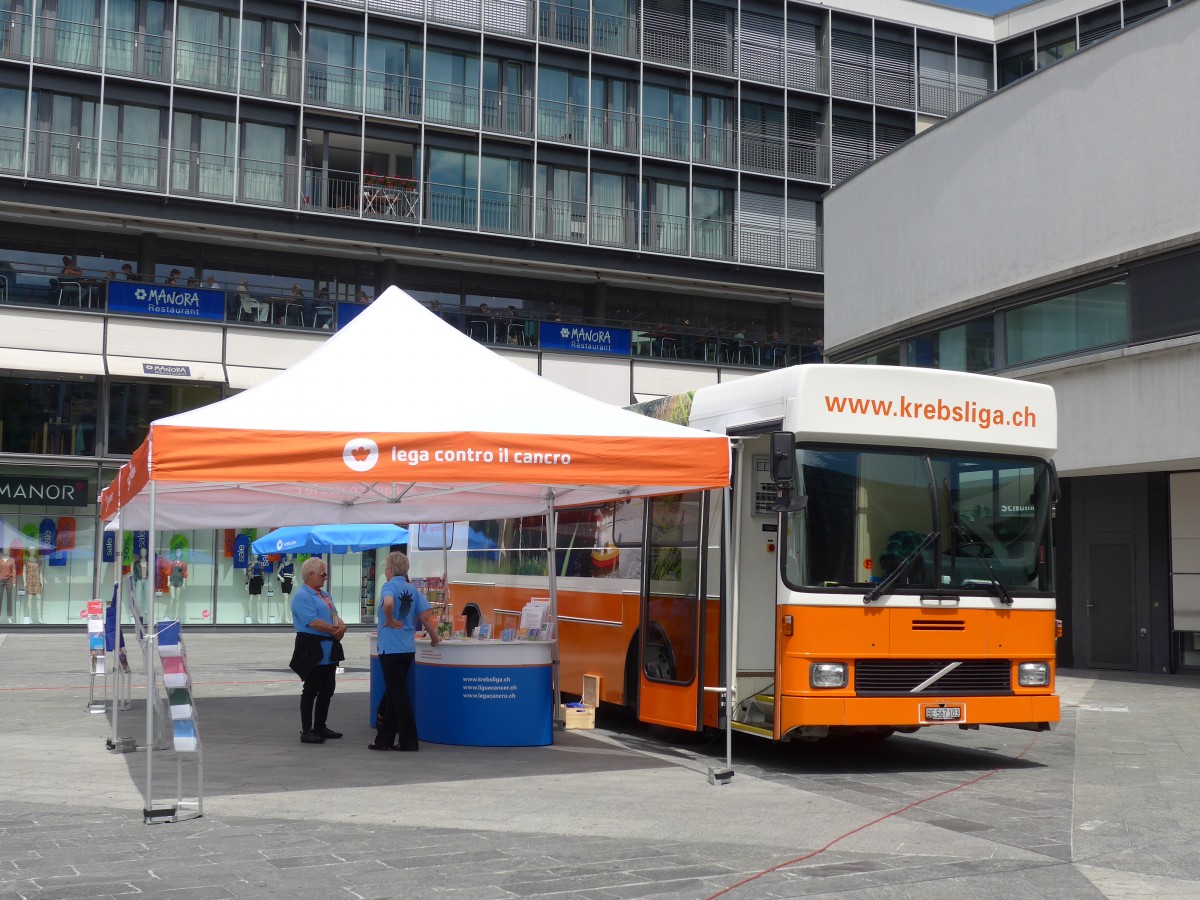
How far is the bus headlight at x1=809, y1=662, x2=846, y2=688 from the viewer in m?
→ 10.8

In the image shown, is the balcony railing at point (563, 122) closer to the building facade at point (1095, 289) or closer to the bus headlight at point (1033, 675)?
the building facade at point (1095, 289)

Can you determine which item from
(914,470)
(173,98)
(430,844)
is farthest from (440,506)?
(173,98)

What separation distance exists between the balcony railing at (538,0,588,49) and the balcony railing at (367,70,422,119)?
13.0ft

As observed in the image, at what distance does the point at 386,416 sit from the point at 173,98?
2634cm

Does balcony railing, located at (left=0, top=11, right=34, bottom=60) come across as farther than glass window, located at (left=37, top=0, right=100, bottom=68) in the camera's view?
No

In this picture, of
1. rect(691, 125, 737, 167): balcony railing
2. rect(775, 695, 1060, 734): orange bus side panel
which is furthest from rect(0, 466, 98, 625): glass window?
rect(775, 695, 1060, 734): orange bus side panel

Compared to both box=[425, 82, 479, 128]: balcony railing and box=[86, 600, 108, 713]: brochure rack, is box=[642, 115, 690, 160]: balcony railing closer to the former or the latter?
box=[425, 82, 479, 128]: balcony railing

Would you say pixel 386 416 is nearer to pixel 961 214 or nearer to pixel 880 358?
pixel 961 214

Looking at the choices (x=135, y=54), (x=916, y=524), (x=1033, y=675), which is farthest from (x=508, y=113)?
(x=1033, y=675)

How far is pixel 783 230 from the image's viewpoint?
40031 millimetres

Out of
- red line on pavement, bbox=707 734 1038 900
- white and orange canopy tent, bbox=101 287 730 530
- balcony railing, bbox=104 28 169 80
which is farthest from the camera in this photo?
balcony railing, bbox=104 28 169 80

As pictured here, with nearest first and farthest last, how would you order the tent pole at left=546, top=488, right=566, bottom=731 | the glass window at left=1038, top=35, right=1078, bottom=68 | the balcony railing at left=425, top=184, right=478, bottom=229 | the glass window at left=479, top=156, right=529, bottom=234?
the tent pole at left=546, top=488, right=566, bottom=731 < the balcony railing at left=425, top=184, right=478, bottom=229 < the glass window at left=479, top=156, right=529, bottom=234 < the glass window at left=1038, top=35, right=1078, bottom=68

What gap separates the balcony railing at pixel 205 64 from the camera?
111 ft

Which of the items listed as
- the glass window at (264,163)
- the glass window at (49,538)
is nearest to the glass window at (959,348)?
the glass window at (264,163)
